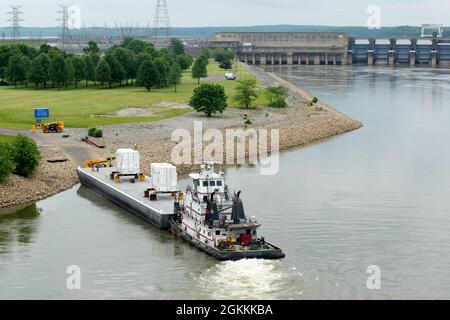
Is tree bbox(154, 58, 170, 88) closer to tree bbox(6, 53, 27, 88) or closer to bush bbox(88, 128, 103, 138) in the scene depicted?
tree bbox(6, 53, 27, 88)

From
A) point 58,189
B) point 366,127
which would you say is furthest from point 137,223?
point 366,127

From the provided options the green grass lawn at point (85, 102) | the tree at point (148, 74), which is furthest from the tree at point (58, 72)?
the tree at point (148, 74)

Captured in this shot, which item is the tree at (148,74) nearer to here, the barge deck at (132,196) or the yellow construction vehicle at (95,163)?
the yellow construction vehicle at (95,163)

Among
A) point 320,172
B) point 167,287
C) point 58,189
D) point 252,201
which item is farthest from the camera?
point 320,172

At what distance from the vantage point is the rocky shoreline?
57.7 m

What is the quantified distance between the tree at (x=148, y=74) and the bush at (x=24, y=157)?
60.4 m

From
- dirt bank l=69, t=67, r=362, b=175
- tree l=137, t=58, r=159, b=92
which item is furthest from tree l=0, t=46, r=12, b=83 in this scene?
dirt bank l=69, t=67, r=362, b=175

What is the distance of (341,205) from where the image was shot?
52.9 m

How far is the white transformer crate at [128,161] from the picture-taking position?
57737 millimetres

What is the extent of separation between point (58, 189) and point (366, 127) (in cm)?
4569

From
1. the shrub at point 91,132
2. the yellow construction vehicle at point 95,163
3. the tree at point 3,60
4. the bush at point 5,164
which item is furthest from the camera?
the tree at point 3,60
